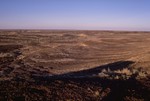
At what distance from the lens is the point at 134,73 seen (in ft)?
49.7

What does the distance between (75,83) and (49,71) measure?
7.00 m

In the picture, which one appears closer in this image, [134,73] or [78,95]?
[78,95]

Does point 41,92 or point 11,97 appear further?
point 41,92

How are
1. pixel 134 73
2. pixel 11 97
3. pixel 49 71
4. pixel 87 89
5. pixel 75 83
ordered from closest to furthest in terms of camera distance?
pixel 11 97 < pixel 87 89 < pixel 75 83 < pixel 134 73 < pixel 49 71

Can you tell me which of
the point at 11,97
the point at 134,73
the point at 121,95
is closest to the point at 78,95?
the point at 121,95

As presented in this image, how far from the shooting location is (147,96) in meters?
10.1

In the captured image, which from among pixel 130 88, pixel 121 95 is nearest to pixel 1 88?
pixel 121 95

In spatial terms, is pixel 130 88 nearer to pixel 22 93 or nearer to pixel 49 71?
pixel 22 93

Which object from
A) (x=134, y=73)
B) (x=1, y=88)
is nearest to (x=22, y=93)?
(x=1, y=88)

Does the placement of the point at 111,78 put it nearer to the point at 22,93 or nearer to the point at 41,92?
the point at 41,92

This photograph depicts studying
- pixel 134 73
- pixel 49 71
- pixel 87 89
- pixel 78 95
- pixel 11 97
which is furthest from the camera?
pixel 49 71

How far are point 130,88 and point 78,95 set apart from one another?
2.87 m

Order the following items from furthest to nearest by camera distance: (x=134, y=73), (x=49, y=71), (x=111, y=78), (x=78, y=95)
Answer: (x=49, y=71) < (x=134, y=73) < (x=111, y=78) < (x=78, y=95)

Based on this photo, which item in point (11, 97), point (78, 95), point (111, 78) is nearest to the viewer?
point (11, 97)
